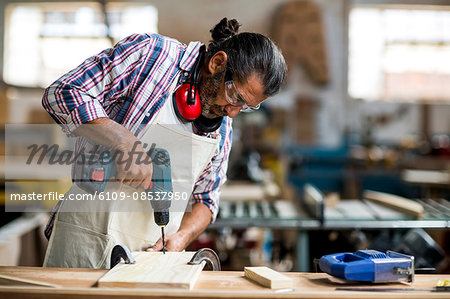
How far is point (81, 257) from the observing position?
5.80 feet

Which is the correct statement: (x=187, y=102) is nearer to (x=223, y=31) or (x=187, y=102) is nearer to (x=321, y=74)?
(x=223, y=31)

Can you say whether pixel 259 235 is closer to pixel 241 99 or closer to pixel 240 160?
pixel 240 160

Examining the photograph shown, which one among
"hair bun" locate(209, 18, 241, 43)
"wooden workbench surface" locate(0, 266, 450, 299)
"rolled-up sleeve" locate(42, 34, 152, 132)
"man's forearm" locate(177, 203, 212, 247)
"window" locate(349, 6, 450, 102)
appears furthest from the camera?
"window" locate(349, 6, 450, 102)

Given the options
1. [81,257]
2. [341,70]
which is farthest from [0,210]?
[341,70]

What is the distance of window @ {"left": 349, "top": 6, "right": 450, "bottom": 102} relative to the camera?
27.1ft

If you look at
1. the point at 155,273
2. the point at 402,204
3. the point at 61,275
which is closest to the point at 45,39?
the point at 402,204

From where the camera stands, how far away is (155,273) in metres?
1.34

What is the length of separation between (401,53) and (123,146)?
25.6 ft

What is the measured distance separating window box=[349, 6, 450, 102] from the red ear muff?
6.85 m

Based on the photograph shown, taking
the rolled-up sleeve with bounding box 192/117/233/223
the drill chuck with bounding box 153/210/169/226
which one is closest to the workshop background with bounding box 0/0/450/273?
the rolled-up sleeve with bounding box 192/117/233/223

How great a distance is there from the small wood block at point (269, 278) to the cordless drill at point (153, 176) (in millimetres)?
353

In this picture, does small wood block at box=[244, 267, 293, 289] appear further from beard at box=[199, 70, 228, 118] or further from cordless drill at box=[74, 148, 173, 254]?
beard at box=[199, 70, 228, 118]

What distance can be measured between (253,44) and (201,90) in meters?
0.25

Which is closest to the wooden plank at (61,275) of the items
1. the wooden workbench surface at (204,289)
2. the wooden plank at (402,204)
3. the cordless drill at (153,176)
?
the wooden workbench surface at (204,289)
